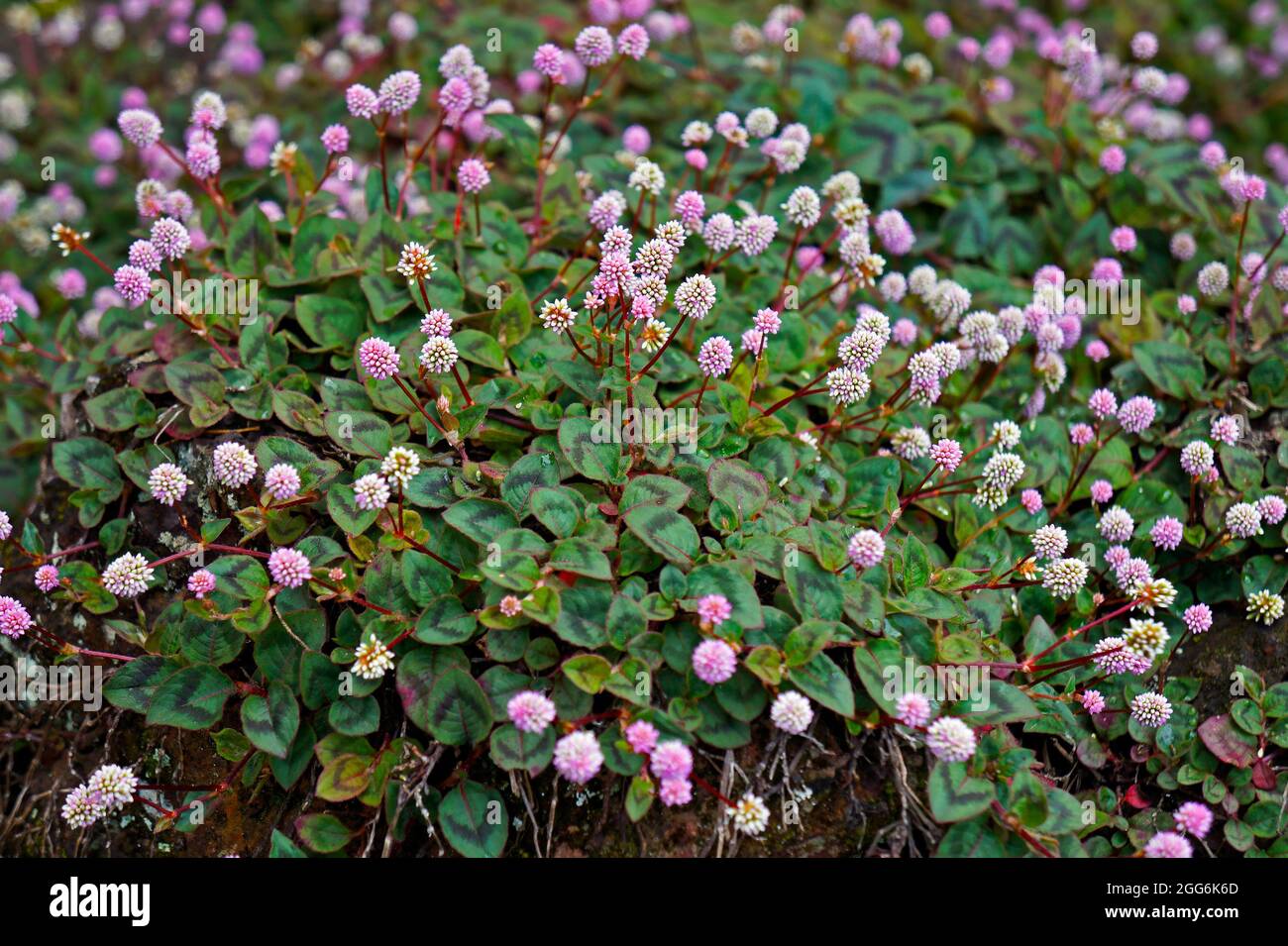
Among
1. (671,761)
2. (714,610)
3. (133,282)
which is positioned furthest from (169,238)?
(671,761)

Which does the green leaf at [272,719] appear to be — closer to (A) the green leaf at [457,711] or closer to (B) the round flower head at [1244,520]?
(A) the green leaf at [457,711]

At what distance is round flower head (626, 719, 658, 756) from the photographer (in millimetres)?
2320

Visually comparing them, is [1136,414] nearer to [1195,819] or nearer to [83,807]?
[1195,819]

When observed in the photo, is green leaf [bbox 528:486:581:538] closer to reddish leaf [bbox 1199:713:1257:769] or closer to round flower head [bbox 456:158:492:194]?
round flower head [bbox 456:158:492:194]

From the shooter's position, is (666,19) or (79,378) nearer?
(79,378)

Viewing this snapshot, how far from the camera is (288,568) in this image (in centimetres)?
248

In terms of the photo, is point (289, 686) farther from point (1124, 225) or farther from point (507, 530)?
point (1124, 225)

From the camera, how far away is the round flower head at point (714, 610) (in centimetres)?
240

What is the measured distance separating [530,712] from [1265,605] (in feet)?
6.69

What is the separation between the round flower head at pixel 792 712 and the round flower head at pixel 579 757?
0.40m

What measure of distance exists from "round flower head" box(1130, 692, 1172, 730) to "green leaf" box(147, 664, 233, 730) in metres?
2.27

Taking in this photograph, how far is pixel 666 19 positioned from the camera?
465cm
